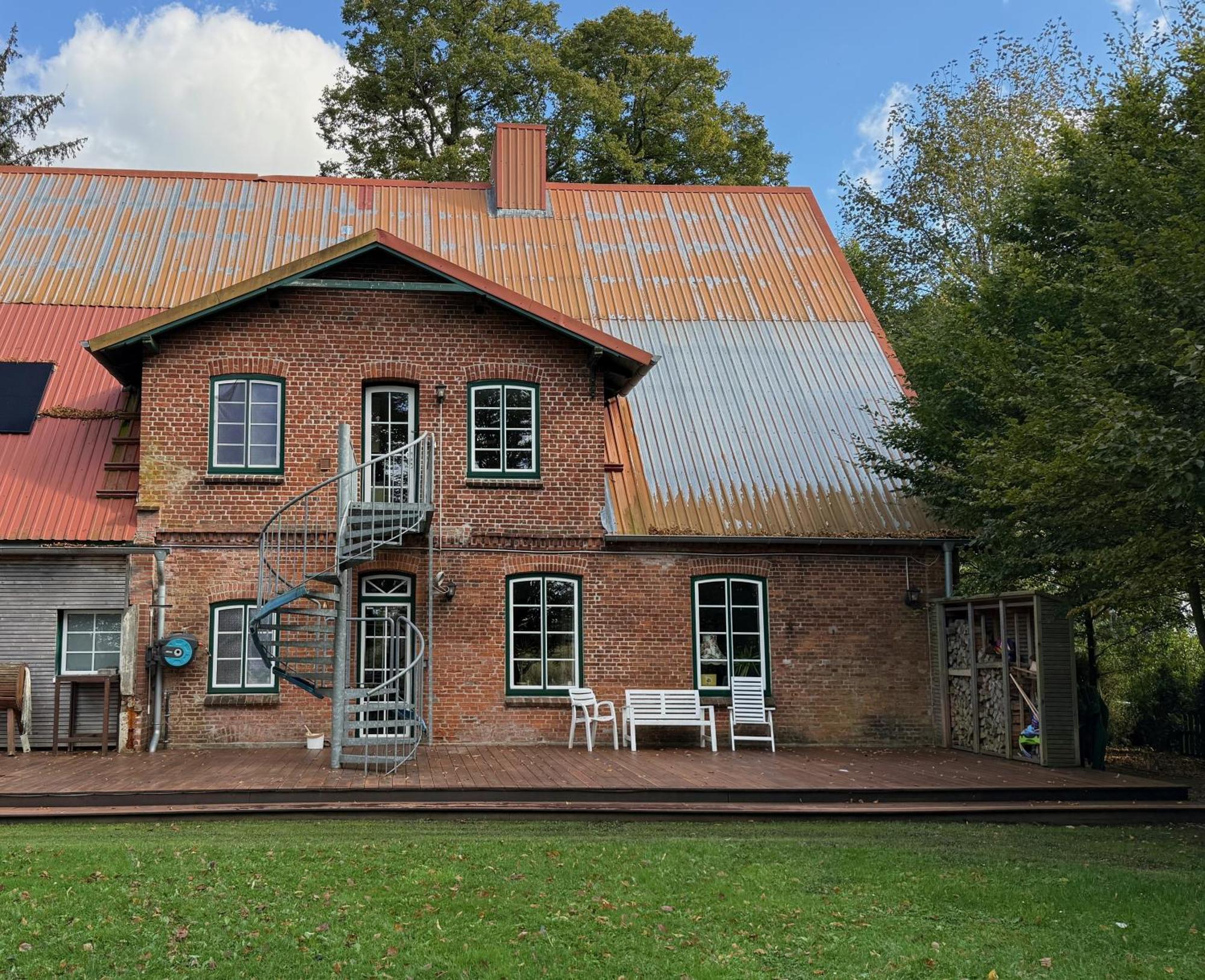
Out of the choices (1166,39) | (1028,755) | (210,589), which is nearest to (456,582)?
(210,589)

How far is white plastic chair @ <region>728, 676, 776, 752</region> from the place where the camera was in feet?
49.4

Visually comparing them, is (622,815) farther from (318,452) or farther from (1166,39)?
(1166,39)

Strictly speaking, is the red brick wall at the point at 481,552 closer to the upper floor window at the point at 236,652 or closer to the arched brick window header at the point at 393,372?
the arched brick window header at the point at 393,372

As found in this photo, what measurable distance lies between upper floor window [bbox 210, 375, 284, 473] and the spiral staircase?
2.59 ft

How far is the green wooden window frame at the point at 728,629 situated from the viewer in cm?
1583

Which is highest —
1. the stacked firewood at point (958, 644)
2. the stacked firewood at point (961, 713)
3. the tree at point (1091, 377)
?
the tree at point (1091, 377)

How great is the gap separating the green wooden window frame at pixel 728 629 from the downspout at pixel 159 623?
6.38 metres

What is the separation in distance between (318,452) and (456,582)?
2.33 meters

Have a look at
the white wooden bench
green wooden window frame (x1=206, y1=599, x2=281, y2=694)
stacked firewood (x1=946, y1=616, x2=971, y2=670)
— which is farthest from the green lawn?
stacked firewood (x1=946, y1=616, x2=971, y2=670)

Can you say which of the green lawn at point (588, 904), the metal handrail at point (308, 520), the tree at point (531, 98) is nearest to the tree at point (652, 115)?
the tree at point (531, 98)

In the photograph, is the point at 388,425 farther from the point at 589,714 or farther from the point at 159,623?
the point at 589,714

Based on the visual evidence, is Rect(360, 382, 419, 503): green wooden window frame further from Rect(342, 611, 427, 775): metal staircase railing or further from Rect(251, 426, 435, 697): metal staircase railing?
Rect(342, 611, 427, 775): metal staircase railing

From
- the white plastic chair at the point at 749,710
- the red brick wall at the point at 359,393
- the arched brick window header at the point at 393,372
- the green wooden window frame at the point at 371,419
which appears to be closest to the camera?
the white plastic chair at the point at 749,710

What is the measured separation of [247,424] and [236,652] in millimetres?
2787
